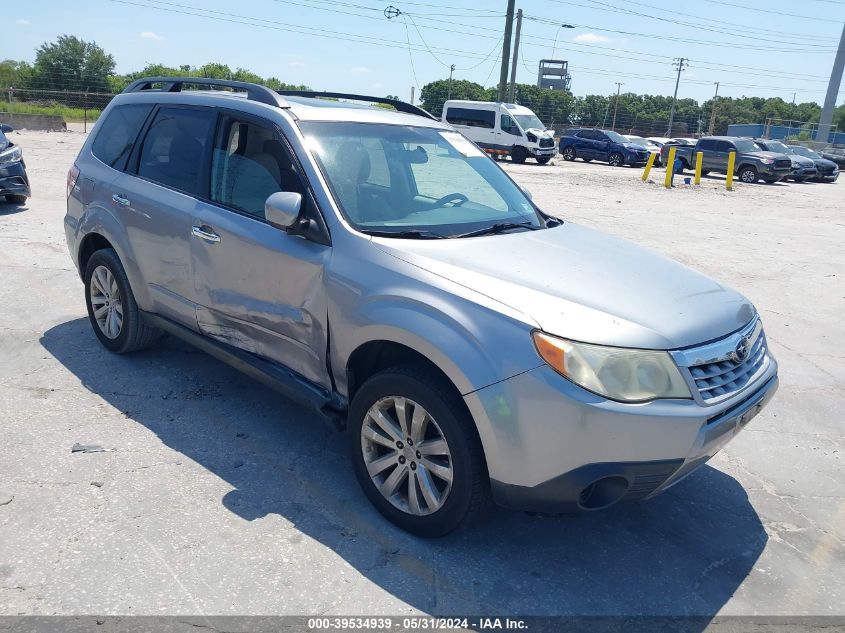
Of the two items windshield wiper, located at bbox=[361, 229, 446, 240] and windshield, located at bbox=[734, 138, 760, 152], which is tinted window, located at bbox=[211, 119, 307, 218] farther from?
windshield, located at bbox=[734, 138, 760, 152]

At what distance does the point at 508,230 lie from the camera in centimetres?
384

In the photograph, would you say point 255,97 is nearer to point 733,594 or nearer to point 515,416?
point 515,416

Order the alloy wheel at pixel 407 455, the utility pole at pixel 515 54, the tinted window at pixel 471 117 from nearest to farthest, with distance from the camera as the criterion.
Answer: the alloy wheel at pixel 407 455, the tinted window at pixel 471 117, the utility pole at pixel 515 54

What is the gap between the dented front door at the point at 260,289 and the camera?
3.50 metres

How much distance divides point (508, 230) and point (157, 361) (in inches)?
109

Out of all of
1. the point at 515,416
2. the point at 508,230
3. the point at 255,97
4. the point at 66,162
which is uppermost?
the point at 255,97

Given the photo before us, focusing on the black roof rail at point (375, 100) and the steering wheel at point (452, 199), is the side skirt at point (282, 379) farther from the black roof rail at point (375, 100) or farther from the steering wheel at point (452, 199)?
the black roof rail at point (375, 100)

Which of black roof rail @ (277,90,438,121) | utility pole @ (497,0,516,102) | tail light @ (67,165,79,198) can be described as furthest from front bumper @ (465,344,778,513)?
utility pole @ (497,0,516,102)

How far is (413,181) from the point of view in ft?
13.3

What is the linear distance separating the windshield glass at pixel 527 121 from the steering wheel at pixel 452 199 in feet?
86.9

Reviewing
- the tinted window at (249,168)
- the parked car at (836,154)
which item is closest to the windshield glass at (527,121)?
the parked car at (836,154)

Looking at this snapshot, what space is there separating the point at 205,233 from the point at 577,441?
7.93ft

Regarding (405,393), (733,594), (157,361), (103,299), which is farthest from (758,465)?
(103,299)

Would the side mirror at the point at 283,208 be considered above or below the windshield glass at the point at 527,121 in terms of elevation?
above
